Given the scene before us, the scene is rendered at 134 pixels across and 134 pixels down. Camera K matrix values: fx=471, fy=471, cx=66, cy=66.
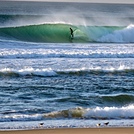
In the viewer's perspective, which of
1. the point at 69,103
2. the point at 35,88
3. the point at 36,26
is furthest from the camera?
the point at 36,26

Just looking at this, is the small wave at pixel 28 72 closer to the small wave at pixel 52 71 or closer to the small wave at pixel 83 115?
the small wave at pixel 52 71

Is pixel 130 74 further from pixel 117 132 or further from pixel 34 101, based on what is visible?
pixel 117 132

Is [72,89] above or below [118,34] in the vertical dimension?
below

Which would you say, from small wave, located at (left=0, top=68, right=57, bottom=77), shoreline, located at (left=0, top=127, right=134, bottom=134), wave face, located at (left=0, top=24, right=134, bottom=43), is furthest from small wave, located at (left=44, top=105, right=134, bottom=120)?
wave face, located at (left=0, top=24, right=134, bottom=43)

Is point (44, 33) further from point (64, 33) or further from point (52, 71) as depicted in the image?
point (52, 71)

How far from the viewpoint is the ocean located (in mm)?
3352

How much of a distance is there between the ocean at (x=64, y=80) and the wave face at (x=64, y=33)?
0.06ft

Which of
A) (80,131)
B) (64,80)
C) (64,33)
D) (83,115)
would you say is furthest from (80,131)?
(64,33)

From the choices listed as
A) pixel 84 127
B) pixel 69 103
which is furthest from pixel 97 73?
pixel 84 127

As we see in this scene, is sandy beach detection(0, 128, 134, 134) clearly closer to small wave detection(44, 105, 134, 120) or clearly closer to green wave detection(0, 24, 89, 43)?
small wave detection(44, 105, 134, 120)

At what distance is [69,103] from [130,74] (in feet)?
5.11

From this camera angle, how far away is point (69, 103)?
3863mm

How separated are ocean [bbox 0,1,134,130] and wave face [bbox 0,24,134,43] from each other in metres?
→ 0.02

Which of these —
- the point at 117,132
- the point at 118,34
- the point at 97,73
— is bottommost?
the point at 117,132
